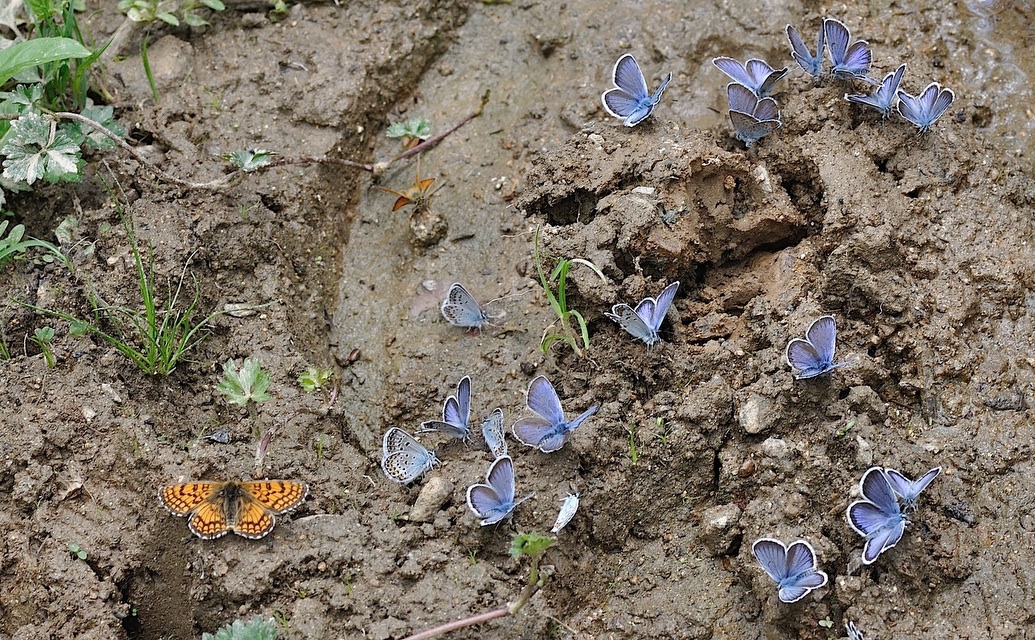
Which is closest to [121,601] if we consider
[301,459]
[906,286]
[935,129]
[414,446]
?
[301,459]

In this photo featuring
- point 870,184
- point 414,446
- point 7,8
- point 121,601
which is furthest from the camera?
point 7,8

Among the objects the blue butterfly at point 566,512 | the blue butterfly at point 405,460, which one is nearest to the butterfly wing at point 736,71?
the blue butterfly at point 566,512

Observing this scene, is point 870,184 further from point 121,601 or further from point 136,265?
point 121,601

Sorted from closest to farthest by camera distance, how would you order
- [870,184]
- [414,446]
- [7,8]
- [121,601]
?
[121,601]
[414,446]
[870,184]
[7,8]

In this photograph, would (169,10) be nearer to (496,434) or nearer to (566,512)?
A: (496,434)

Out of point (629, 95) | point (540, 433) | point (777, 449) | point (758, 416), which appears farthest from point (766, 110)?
point (540, 433)

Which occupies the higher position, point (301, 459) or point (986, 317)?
point (986, 317)

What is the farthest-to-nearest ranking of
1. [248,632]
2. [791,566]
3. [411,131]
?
[411,131] → [248,632] → [791,566]

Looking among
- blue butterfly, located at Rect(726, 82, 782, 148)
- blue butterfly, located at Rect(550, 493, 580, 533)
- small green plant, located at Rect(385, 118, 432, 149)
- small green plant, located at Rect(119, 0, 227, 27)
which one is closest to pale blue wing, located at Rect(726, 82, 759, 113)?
blue butterfly, located at Rect(726, 82, 782, 148)
